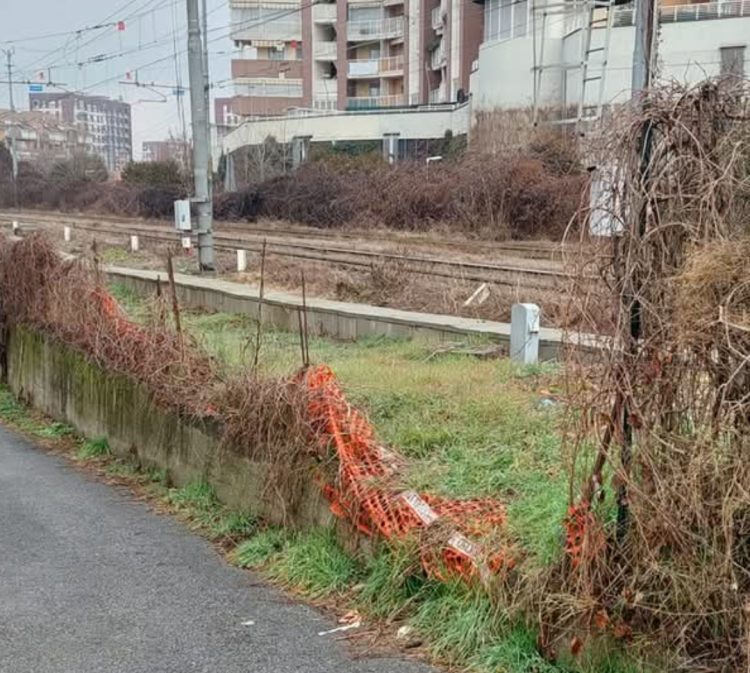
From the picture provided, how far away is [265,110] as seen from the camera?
276 ft

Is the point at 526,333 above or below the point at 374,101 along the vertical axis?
below

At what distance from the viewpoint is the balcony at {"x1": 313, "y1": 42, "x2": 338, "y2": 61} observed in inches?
3017

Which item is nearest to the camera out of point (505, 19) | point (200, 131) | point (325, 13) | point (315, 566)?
point (315, 566)

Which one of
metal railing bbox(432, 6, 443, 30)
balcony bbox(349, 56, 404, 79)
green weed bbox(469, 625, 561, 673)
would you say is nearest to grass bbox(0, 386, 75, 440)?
green weed bbox(469, 625, 561, 673)

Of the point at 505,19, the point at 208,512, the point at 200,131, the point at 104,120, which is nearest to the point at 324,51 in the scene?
the point at 505,19

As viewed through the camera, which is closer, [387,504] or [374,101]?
[387,504]

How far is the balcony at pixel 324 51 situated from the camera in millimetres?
76625

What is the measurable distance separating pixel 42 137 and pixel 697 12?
73.7 m

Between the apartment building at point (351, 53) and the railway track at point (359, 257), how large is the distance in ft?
85.2

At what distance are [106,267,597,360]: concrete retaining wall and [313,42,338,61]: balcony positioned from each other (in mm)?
64778

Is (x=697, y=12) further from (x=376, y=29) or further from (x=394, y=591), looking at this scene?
(x=394, y=591)

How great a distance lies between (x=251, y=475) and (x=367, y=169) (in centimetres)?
3887

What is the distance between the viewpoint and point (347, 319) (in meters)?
11.5

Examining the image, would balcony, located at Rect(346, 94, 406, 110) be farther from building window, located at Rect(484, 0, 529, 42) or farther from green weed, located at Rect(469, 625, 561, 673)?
green weed, located at Rect(469, 625, 561, 673)
